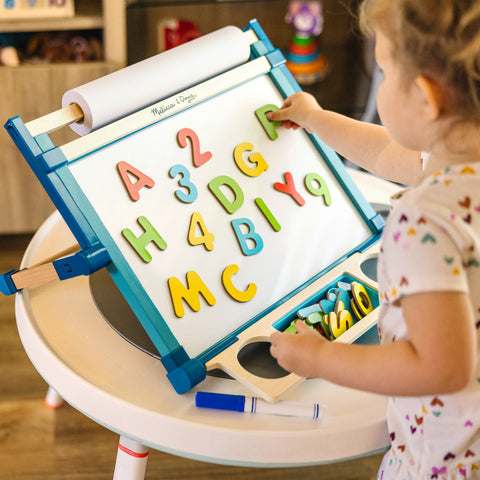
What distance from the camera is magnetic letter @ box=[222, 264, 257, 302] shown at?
74cm

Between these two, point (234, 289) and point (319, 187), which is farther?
point (319, 187)

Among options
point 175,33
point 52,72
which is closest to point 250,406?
point 52,72

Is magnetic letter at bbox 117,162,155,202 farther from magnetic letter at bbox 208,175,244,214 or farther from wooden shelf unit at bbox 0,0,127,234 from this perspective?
wooden shelf unit at bbox 0,0,127,234

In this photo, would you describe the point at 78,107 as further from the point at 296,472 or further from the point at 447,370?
the point at 296,472

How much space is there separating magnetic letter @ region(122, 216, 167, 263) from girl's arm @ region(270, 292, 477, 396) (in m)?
0.27

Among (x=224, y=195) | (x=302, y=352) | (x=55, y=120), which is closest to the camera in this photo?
(x=302, y=352)

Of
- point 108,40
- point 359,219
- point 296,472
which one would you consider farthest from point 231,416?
point 108,40

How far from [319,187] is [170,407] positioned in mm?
384

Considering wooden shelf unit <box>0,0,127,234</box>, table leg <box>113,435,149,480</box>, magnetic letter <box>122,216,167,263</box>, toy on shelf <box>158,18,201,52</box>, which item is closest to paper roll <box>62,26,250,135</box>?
magnetic letter <box>122,216,167,263</box>

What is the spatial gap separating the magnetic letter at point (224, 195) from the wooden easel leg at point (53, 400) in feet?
2.07

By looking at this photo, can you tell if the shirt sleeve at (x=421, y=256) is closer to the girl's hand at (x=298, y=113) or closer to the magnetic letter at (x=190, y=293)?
the magnetic letter at (x=190, y=293)

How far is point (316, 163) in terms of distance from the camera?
887mm

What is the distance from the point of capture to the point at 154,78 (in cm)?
76

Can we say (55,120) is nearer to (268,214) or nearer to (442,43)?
(268,214)
